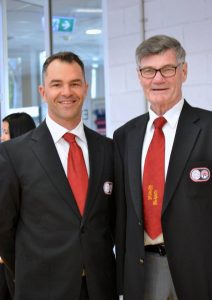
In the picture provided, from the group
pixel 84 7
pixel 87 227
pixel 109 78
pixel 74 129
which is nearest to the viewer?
pixel 87 227

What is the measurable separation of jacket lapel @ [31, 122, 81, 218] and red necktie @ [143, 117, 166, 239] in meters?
0.27

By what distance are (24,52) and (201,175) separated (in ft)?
17.1

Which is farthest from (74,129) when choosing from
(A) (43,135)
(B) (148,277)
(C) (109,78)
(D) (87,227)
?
(C) (109,78)

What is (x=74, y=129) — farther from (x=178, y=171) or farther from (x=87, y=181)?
(x=178, y=171)

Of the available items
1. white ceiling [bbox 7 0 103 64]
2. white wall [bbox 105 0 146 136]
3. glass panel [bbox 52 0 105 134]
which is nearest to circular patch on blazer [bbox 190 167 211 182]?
white wall [bbox 105 0 146 136]

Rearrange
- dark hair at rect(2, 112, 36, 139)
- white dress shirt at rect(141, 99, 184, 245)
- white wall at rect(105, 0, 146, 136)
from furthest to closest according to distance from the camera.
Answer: dark hair at rect(2, 112, 36, 139) → white wall at rect(105, 0, 146, 136) → white dress shirt at rect(141, 99, 184, 245)

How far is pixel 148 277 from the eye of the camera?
1680 mm

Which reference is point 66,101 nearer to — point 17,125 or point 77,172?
point 77,172

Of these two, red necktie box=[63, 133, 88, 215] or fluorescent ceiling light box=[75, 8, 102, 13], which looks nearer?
red necktie box=[63, 133, 88, 215]

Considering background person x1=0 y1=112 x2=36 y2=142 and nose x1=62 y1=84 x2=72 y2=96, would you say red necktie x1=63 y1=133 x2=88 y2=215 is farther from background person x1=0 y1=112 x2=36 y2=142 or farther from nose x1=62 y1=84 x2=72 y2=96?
background person x1=0 y1=112 x2=36 y2=142

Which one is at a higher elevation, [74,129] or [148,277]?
[74,129]

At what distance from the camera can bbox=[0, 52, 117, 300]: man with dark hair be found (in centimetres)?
167

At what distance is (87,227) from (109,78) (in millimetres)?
1763

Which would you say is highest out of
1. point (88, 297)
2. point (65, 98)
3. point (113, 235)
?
point (65, 98)
